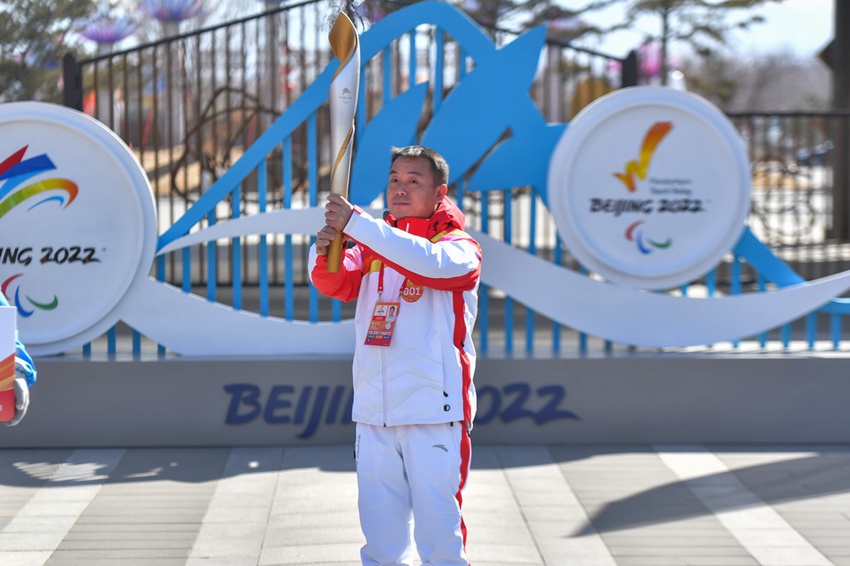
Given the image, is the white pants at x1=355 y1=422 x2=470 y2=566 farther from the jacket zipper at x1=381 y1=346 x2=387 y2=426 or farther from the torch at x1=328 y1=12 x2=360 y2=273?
the torch at x1=328 y1=12 x2=360 y2=273

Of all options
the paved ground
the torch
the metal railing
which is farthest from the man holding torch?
the metal railing

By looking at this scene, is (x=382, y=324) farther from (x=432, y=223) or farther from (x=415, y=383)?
(x=432, y=223)

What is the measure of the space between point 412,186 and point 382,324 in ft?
1.67

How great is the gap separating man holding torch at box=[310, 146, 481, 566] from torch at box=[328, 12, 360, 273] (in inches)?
10.1

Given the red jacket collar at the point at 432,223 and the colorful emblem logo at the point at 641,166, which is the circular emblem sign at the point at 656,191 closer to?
the colorful emblem logo at the point at 641,166

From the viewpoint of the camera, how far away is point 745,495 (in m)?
5.88

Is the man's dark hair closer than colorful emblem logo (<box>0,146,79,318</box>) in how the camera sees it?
Yes

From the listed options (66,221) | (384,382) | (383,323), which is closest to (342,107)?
(383,323)

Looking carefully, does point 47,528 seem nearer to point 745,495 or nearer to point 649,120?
point 745,495

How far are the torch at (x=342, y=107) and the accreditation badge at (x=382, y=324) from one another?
300 millimetres

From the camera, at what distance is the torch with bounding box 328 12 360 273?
12.2 ft

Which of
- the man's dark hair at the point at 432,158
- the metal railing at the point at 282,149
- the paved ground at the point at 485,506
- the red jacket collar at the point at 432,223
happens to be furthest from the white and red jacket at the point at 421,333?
the metal railing at the point at 282,149

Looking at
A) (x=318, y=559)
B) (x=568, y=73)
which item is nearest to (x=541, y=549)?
(x=318, y=559)

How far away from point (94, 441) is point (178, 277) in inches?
138
